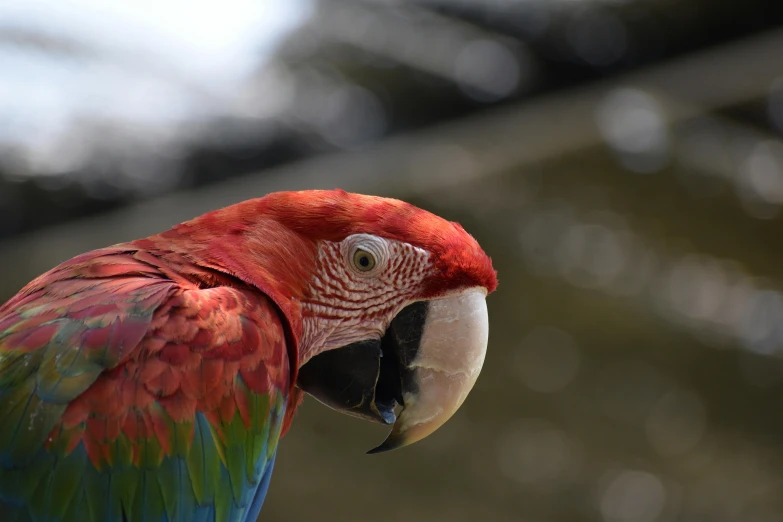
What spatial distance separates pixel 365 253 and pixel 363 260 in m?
0.02

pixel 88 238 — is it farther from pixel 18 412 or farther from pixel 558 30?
pixel 18 412

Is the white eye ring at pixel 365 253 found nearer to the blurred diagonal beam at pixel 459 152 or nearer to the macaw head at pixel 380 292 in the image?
the macaw head at pixel 380 292

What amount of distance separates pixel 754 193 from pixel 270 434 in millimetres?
3874

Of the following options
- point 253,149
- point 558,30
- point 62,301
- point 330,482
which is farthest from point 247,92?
point 62,301

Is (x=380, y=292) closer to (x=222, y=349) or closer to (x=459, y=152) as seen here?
(x=222, y=349)

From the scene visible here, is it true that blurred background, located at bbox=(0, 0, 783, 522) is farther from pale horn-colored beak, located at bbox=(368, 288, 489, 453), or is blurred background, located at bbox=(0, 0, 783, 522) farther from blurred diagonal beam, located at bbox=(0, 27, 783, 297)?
Answer: pale horn-colored beak, located at bbox=(368, 288, 489, 453)

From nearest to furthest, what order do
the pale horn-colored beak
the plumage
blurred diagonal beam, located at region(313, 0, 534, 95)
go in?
the plumage, the pale horn-colored beak, blurred diagonal beam, located at region(313, 0, 534, 95)

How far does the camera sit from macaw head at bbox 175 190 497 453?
1648 millimetres

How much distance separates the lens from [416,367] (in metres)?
1.67

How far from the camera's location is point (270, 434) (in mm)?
1566

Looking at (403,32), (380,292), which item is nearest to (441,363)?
(380,292)

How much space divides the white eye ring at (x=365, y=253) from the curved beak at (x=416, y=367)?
0.40 feet

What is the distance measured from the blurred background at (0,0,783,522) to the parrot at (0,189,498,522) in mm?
2756

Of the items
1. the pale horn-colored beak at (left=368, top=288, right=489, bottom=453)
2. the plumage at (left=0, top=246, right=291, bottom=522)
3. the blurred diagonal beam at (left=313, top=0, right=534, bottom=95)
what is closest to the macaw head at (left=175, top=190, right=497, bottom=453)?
the pale horn-colored beak at (left=368, top=288, right=489, bottom=453)
